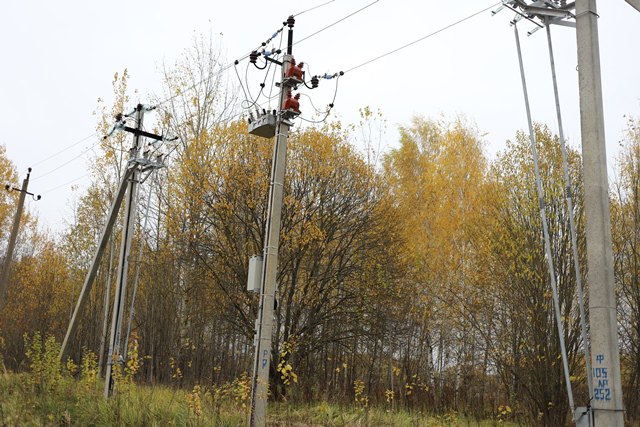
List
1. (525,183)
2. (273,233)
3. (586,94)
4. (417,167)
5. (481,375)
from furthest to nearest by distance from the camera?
(417,167) < (481,375) < (525,183) < (273,233) < (586,94)

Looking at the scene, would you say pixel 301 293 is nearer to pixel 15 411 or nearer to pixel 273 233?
pixel 273 233

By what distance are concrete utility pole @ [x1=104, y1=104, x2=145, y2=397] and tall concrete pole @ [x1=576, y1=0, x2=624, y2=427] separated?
29.4ft

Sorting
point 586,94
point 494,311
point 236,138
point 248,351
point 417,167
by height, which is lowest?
point 248,351

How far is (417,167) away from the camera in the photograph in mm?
25578

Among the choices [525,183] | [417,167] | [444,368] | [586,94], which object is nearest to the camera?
[586,94]

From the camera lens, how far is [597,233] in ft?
17.1

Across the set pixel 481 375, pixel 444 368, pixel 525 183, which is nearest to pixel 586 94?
pixel 525 183

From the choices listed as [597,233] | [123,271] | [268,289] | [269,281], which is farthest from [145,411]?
[597,233]

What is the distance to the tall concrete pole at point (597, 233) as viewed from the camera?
4934mm

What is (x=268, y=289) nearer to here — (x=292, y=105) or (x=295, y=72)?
(x=292, y=105)

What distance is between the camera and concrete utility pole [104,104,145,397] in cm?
1146

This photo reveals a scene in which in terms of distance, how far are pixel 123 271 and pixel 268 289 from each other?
174 inches

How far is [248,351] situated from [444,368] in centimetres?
736

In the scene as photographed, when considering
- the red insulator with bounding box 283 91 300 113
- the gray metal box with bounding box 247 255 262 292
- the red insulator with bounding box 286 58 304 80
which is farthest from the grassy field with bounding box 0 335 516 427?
the red insulator with bounding box 286 58 304 80
